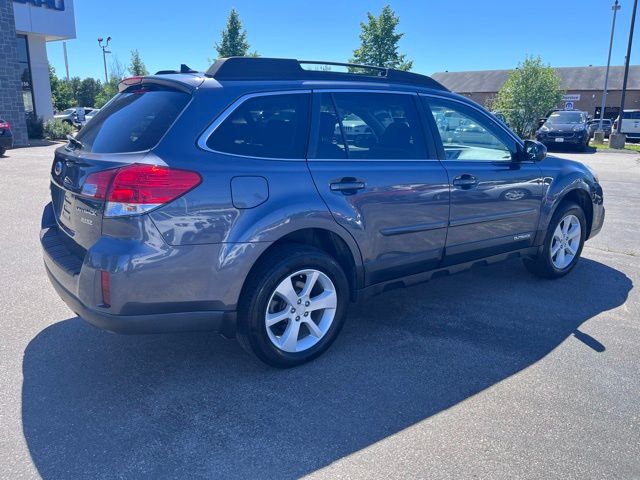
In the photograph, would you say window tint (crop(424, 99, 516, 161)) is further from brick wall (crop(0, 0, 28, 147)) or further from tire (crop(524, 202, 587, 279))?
brick wall (crop(0, 0, 28, 147))

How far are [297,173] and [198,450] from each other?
1645 mm

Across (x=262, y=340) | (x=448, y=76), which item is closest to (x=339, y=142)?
(x=262, y=340)

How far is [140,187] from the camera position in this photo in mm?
2865

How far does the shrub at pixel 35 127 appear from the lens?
25.4 metres

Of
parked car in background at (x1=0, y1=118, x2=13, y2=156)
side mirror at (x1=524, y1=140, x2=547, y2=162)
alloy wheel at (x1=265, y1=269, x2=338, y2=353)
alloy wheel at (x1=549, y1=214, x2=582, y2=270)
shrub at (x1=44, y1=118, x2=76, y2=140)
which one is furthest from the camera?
shrub at (x1=44, y1=118, x2=76, y2=140)

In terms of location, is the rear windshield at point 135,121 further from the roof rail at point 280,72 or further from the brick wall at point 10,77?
the brick wall at point 10,77

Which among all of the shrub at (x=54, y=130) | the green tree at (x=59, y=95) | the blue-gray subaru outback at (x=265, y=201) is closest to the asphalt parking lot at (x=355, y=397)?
the blue-gray subaru outback at (x=265, y=201)

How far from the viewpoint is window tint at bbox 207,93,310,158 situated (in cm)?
319

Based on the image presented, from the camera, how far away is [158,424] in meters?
2.90

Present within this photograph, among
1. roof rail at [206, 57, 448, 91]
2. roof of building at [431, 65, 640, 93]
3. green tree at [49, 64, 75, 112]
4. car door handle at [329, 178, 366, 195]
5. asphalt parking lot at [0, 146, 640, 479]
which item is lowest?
asphalt parking lot at [0, 146, 640, 479]

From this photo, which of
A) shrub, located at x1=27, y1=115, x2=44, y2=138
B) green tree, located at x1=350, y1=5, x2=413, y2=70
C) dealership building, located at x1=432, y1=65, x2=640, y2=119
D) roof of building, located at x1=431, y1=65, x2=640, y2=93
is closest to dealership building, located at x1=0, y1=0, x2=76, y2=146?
shrub, located at x1=27, y1=115, x2=44, y2=138

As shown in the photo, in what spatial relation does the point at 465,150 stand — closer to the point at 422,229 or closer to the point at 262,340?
the point at 422,229

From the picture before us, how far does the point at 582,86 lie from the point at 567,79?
9.04ft

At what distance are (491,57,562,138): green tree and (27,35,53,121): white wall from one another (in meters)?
25.0
